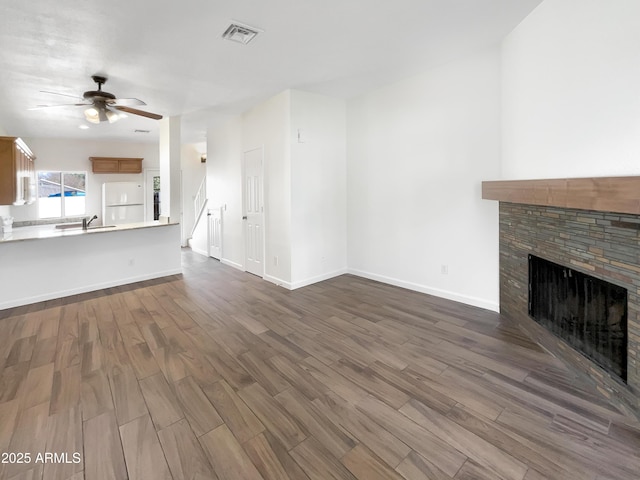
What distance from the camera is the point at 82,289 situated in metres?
4.56

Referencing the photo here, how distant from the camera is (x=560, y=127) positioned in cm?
237

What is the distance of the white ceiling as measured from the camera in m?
2.42

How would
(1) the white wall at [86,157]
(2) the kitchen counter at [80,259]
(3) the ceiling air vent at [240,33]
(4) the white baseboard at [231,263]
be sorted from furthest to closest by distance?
(1) the white wall at [86,157], (4) the white baseboard at [231,263], (2) the kitchen counter at [80,259], (3) the ceiling air vent at [240,33]

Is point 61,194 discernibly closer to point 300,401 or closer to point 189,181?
point 189,181

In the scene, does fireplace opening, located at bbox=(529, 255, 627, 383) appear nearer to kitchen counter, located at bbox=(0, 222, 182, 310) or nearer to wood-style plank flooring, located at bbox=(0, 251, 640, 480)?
wood-style plank flooring, located at bbox=(0, 251, 640, 480)

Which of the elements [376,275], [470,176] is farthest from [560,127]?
[376,275]

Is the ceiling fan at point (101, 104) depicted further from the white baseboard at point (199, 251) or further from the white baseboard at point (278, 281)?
the white baseboard at point (199, 251)

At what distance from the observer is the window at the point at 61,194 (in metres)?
6.77

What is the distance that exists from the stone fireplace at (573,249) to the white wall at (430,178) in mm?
323

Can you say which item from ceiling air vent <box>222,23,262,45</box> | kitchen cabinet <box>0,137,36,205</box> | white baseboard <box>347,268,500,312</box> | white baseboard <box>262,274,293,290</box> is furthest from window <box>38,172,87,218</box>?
white baseboard <box>347,268,500,312</box>

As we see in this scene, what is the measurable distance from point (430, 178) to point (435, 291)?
1504 mm

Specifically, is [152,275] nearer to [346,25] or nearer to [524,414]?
[346,25]

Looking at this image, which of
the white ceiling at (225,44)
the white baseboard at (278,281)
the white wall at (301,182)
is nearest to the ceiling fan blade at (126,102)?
the white ceiling at (225,44)

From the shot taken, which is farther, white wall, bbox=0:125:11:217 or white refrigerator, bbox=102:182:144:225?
white refrigerator, bbox=102:182:144:225
